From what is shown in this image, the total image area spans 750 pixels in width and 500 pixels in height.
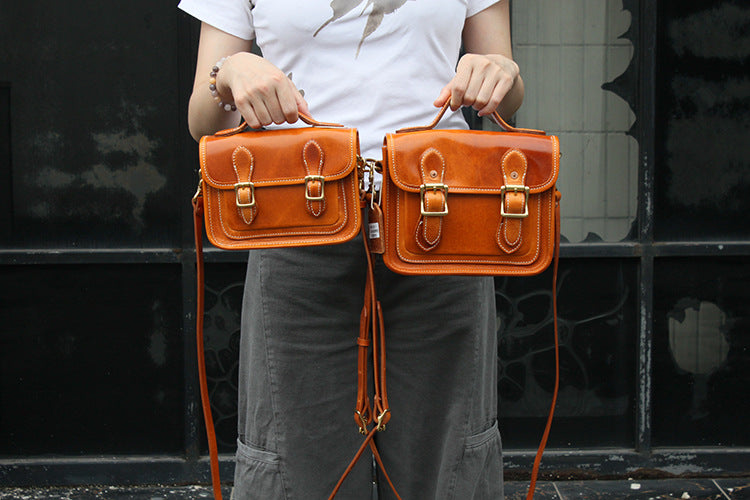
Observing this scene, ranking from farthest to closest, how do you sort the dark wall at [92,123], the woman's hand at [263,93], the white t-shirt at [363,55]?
the dark wall at [92,123] < the white t-shirt at [363,55] < the woman's hand at [263,93]

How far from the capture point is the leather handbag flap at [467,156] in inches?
46.6

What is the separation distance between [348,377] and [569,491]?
5.77 feet

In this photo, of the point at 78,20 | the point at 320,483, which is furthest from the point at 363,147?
the point at 78,20

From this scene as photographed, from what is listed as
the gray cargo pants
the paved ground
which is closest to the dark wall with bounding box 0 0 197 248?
the paved ground

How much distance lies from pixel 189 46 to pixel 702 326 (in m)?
2.18

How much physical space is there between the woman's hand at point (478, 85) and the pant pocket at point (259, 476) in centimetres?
70

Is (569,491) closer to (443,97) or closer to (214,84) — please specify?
(443,97)

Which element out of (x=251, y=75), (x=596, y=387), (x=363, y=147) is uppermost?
(x=251, y=75)

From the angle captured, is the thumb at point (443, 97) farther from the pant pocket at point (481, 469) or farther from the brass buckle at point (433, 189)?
the pant pocket at point (481, 469)

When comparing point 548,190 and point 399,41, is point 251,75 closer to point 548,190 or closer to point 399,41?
point 399,41

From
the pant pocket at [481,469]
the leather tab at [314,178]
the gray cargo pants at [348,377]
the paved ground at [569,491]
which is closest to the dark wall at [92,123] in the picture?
the paved ground at [569,491]

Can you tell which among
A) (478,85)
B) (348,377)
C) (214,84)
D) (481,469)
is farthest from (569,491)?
(214,84)

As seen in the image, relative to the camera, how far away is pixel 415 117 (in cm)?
128

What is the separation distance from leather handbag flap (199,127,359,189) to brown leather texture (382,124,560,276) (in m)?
0.08
